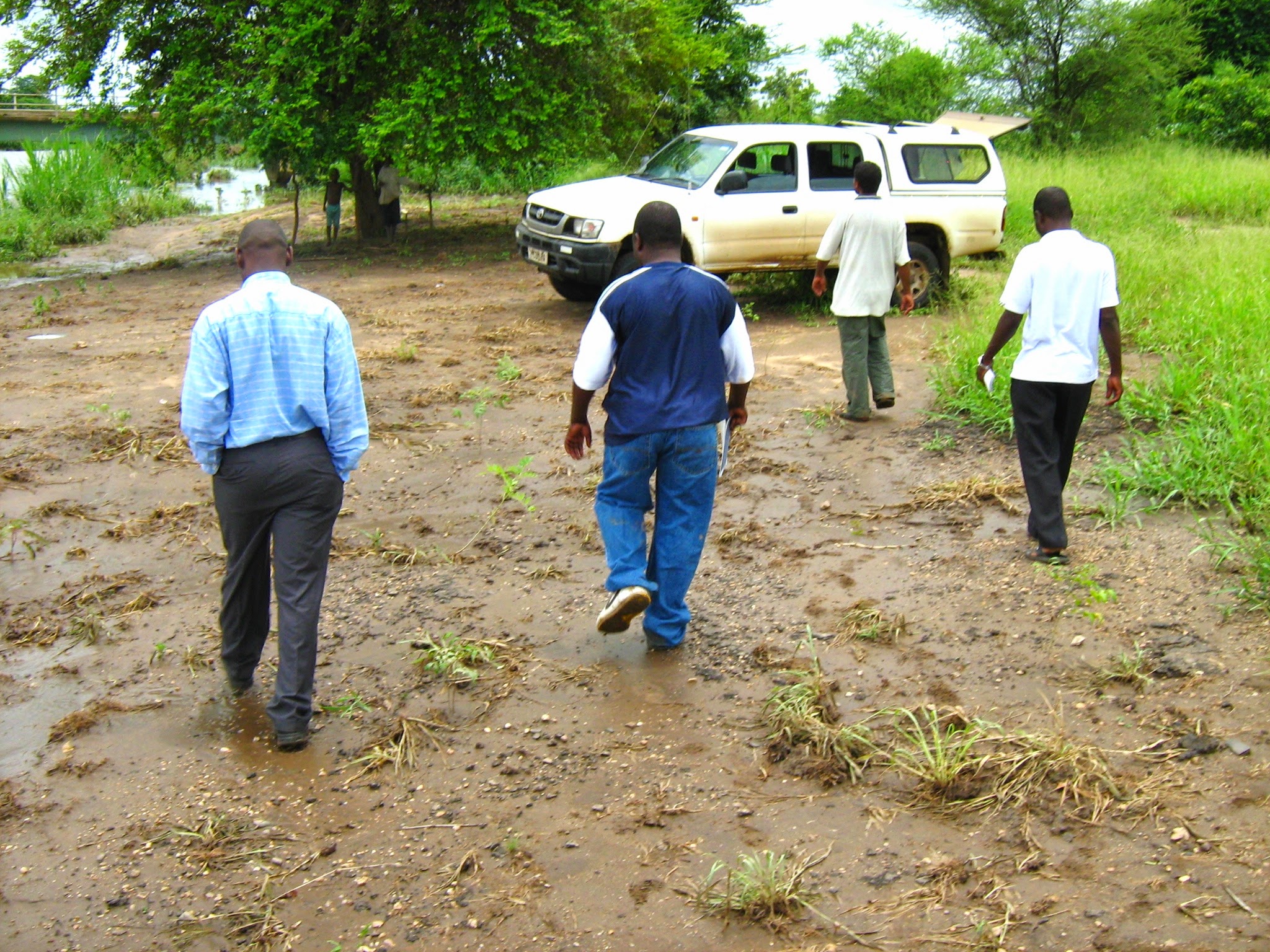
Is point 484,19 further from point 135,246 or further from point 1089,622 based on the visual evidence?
point 1089,622

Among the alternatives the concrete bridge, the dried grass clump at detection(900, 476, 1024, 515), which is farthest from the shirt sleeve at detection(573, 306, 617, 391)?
the concrete bridge

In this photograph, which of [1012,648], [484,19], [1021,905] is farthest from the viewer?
[484,19]

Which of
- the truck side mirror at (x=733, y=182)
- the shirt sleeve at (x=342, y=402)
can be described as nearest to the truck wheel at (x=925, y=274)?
the truck side mirror at (x=733, y=182)

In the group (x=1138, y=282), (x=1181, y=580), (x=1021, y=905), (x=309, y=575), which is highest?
(x=1138, y=282)

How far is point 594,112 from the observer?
659 inches

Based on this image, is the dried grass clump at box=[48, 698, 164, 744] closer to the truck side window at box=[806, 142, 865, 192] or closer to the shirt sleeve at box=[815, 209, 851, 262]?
the shirt sleeve at box=[815, 209, 851, 262]

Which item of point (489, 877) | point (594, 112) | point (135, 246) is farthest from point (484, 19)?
point (489, 877)

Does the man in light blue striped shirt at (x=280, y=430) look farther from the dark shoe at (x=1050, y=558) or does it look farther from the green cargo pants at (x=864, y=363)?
the green cargo pants at (x=864, y=363)

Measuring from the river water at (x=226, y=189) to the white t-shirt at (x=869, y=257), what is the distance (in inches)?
802

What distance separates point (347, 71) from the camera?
15234 millimetres

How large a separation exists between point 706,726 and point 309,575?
1.53 m

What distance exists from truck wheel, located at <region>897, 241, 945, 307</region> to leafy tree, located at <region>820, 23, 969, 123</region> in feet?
46.9

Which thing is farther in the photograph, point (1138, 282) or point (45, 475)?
point (1138, 282)

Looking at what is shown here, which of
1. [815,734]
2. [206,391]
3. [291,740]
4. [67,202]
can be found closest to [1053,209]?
[815,734]
